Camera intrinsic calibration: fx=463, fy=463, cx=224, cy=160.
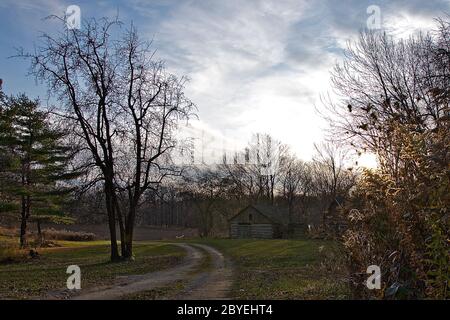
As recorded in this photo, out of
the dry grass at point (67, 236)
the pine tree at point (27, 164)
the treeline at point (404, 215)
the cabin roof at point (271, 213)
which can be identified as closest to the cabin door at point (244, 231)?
the cabin roof at point (271, 213)

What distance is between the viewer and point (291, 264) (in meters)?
23.7

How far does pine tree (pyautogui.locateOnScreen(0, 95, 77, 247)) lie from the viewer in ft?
121

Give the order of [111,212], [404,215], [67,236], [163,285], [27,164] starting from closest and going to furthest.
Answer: [404,215] → [163,285] → [111,212] → [27,164] → [67,236]

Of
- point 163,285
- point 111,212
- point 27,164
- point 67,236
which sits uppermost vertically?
point 27,164

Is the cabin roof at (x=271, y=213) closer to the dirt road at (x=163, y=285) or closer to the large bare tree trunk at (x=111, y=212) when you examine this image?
the large bare tree trunk at (x=111, y=212)

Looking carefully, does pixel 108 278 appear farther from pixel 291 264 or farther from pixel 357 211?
pixel 357 211

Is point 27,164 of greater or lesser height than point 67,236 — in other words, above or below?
above

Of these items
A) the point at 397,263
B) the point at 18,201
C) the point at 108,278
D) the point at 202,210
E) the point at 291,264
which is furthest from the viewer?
the point at 202,210

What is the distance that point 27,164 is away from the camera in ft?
126

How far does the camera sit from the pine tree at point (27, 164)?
37.0 metres

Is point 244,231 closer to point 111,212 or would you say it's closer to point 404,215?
point 111,212

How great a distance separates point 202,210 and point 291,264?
187 feet

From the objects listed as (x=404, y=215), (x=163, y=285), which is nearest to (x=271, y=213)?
(x=163, y=285)
